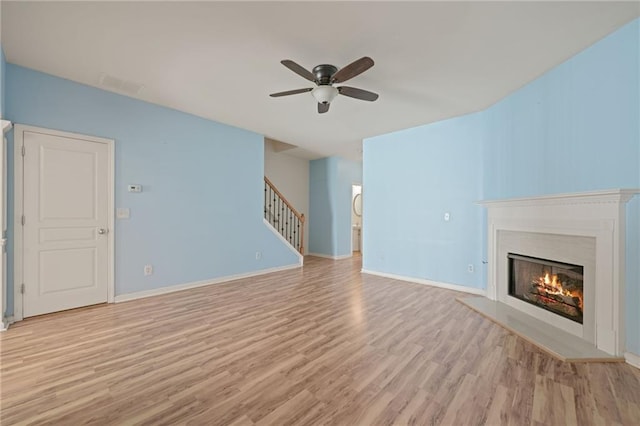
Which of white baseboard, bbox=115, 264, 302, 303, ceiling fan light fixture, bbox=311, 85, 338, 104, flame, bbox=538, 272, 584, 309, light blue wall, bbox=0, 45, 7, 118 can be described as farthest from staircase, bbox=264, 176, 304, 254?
flame, bbox=538, 272, 584, 309

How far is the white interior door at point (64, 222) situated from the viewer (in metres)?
3.07

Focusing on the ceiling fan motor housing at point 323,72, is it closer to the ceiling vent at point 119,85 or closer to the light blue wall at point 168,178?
the ceiling vent at point 119,85

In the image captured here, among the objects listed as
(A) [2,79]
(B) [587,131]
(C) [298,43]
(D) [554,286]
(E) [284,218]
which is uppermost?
(C) [298,43]

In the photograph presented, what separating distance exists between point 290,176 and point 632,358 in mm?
6815

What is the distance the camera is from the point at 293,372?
6.70ft

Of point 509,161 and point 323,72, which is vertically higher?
point 323,72

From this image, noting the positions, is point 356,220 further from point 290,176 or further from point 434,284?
point 434,284

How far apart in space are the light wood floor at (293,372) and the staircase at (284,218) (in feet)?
10.9

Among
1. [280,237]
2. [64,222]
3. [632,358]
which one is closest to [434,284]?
[632,358]

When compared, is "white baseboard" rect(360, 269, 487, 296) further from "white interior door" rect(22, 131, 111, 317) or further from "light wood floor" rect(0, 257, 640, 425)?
"white interior door" rect(22, 131, 111, 317)

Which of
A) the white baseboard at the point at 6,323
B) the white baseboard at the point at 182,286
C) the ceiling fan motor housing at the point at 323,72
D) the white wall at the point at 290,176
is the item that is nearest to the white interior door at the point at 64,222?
the white baseboard at the point at 6,323

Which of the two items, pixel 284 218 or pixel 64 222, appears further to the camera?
pixel 284 218

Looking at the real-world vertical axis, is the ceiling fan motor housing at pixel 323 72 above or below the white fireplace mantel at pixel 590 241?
above

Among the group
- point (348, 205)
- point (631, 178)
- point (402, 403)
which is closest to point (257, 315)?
point (402, 403)
